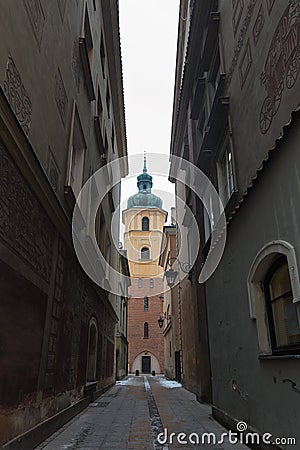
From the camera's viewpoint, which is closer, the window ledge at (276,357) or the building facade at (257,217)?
the window ledge at (276,357)

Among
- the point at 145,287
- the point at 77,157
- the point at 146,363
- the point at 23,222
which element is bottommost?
the point at 146,363

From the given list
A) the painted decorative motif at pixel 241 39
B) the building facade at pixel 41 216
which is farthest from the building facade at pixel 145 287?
Result: the painted decorative motif at pixel 241 39

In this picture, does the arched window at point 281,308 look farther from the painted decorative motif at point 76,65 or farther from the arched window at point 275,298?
the painted decorative motif at point 76,65

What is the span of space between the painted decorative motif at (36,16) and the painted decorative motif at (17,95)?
3.76 ft

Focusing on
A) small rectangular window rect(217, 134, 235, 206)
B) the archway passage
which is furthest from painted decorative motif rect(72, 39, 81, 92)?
the archway passage

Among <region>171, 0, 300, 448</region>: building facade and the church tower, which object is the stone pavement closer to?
<region>171, 0, 300, 448</region>: building facade

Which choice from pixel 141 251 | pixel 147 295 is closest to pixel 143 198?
pixel 141 251

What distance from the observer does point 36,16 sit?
5.69 m

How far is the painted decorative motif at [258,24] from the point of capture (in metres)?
5.66

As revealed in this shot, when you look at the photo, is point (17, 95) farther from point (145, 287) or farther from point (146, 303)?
point (145, 287)

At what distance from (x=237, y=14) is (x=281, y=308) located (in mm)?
5573

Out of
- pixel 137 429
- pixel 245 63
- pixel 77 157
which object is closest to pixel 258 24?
pixel 245 63

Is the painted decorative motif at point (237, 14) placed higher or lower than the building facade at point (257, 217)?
higher

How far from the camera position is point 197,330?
474 inches
